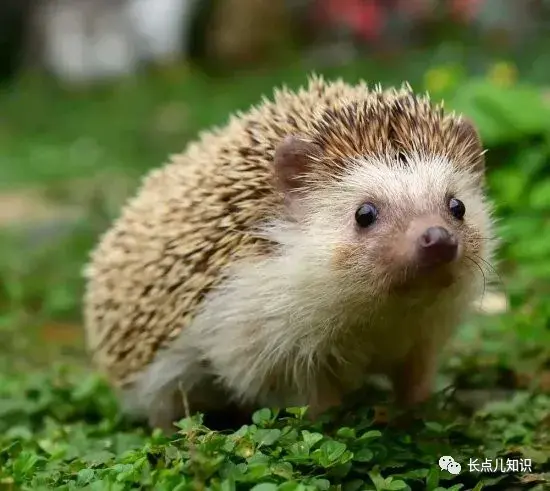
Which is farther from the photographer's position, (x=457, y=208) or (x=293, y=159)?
(x=293, y=159)

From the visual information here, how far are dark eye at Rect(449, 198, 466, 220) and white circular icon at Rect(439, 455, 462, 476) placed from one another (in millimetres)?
913

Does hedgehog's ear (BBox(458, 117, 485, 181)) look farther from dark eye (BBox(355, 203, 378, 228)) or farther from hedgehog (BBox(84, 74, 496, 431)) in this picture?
dark eye (BBox(355, 203, 378, 228))

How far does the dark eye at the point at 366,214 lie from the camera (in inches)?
136

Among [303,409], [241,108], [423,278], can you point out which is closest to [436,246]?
[423,278]

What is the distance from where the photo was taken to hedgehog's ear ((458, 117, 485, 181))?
377 centimetres

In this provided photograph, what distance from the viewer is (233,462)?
2953 millimetres

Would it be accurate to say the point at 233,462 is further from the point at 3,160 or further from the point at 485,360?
the point at 3,160

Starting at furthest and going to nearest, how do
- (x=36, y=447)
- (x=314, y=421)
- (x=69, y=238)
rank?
1. (x=69, y=238)
2. (x=36, y=447)
3. (x=314, y=421)

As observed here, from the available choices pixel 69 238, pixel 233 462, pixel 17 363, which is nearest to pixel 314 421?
pixel 233 462

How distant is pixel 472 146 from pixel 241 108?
7.29 m

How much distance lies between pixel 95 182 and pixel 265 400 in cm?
666

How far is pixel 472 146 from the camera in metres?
3.80

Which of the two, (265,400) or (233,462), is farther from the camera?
(265,400)

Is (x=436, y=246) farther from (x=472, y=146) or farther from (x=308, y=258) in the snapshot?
(x=472, y=146)
